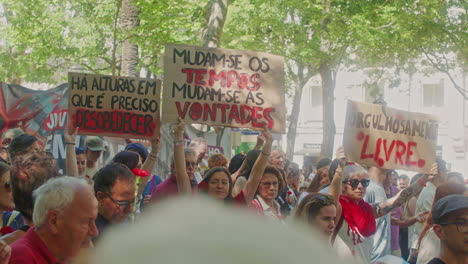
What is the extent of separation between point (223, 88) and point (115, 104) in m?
1.06

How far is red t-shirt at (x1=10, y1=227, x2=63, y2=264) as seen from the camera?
2971 millimetres

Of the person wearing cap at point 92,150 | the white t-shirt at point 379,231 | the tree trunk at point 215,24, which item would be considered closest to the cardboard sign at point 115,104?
the person wearing cap at point 92,150

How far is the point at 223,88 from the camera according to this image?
22.5ft

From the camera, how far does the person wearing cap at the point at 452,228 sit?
157 inches

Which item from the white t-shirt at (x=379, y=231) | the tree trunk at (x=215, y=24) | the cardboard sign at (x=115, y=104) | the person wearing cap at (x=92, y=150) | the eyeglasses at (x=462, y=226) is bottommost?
the white t-shirt at (x=379, y=231)

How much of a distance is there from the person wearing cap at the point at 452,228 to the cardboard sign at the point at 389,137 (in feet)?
8.53

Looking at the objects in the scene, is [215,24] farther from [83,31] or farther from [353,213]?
[83,31]

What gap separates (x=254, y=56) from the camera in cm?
699

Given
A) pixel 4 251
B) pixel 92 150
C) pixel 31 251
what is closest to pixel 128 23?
pixel 92 150

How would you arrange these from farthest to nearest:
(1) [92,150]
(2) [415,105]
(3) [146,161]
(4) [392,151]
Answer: (2) [415,105] → (4) [392,151] → (1) [92,150] → (3) [146,161]

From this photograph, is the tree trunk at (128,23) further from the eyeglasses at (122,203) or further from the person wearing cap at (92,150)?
the eyeglasses at (122,203)

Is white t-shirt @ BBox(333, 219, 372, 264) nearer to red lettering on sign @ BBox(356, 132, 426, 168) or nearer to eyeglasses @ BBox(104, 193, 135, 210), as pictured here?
red lettering on sign @ BBox(356, 132, 426, 168)

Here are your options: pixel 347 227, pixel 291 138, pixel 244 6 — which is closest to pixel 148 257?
pixel 347 227

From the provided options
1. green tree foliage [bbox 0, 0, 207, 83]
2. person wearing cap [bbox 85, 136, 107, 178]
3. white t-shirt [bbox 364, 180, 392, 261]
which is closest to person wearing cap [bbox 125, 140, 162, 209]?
person wearing cap [bbox 85, 136, 107, 178]
